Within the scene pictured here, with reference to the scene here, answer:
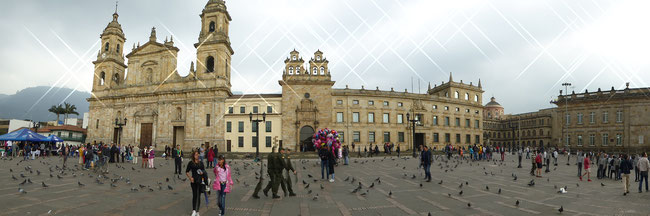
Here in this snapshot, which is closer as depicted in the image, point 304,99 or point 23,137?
point 23,137

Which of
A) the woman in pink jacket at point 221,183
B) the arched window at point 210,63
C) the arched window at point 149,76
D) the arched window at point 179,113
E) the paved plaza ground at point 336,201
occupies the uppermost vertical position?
the arched window at point 210,63

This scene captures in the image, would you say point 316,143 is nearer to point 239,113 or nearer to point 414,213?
point 414,213

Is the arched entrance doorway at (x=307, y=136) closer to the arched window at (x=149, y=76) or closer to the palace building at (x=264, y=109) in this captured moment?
the palace building at (x=264, y=109)

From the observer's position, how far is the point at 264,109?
1636 inches

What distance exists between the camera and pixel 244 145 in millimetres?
41594

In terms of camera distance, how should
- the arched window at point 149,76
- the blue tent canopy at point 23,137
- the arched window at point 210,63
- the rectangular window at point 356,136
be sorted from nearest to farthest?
the blue tent canopy at point 23,137
the arched window at point 210,63
the rectangular window at point 356,136
the arched window at point 149,76

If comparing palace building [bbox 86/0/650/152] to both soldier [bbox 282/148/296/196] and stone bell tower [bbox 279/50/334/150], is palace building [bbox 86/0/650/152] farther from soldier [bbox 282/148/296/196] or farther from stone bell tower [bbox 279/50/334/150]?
soldier [bbox 282/148/296/196]

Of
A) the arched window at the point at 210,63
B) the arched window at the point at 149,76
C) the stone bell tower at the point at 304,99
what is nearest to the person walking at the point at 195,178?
the stone bell tower at the point at 304,99

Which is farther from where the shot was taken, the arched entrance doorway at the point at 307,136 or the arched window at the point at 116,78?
the arched window at the point at 116,78

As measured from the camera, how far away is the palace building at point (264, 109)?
136ft

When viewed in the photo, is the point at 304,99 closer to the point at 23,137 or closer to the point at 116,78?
the point at 23,137

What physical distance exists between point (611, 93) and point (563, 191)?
46.5 meters

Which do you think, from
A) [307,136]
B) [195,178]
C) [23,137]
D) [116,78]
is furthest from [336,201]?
[116,78]

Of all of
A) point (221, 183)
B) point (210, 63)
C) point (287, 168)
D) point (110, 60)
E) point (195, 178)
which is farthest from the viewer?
point (110, 60)
